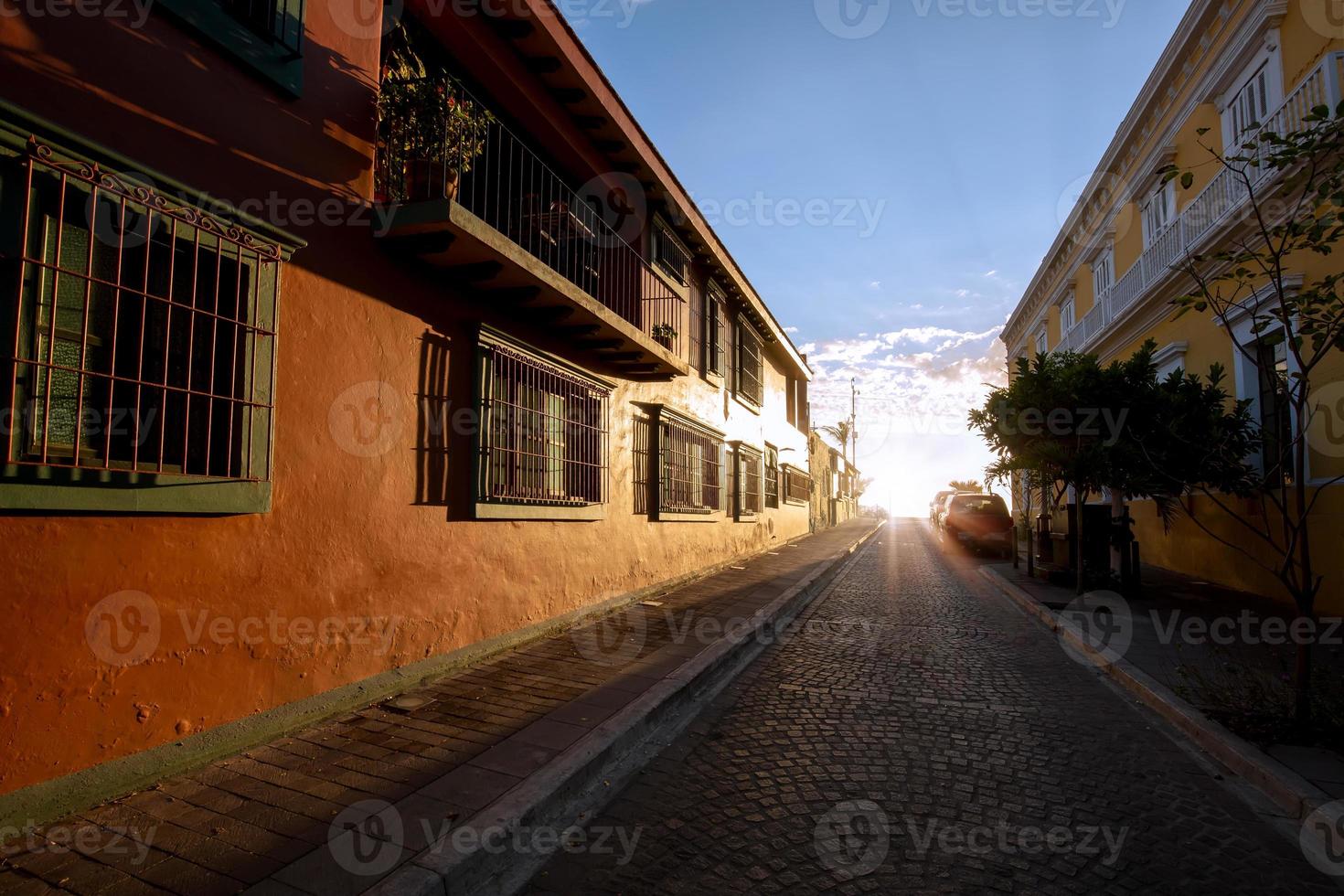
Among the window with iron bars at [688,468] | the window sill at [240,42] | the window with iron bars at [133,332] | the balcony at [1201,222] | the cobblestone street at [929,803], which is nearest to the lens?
the cobblestone street at [929,803]

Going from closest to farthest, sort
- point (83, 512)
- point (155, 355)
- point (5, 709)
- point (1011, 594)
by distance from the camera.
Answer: point (5, 709), point (83, 512), point (155, 355), point (1011, 594)

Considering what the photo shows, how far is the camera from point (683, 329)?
11531mm

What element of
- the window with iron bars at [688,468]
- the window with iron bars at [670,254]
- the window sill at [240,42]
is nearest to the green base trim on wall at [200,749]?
the window sill at [240,42]

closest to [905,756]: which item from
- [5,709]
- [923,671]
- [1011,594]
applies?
[923,671]

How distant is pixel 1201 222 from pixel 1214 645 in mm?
8435

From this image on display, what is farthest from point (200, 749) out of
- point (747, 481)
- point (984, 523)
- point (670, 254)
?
point (984, 523)

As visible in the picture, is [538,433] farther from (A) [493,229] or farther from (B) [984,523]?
(B) [984,523]

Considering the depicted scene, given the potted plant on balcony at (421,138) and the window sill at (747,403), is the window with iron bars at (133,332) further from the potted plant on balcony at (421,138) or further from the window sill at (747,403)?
the window sill at (747,403)

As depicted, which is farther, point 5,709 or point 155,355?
point 155,355

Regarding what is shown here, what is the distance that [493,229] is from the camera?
511cm

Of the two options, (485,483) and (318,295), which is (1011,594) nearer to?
(485,483)

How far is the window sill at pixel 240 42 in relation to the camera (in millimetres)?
3596

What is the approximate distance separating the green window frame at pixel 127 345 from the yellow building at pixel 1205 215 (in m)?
5.98

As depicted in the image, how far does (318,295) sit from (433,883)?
134 inches
